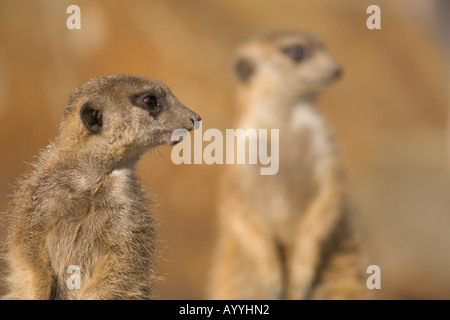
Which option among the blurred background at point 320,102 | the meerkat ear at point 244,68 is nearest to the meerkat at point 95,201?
the meerkat ear at point 244,68

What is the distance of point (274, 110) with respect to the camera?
13.3 ft

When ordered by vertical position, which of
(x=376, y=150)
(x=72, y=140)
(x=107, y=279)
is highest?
(x=376, y=150)

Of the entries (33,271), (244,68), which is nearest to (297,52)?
(244,68)

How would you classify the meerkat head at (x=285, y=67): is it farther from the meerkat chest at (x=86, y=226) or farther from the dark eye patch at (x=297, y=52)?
the meerkat chest at (x=86, y=226)

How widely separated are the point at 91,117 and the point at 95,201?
24cm

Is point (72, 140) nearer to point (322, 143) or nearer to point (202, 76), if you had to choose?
point (322, 143)

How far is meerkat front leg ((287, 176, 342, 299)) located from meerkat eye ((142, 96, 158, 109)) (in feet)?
6.56

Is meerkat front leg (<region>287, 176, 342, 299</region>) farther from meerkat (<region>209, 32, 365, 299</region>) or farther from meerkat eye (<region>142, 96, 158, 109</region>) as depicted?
meerkat eye (<region>142, 96, 158, 109</region>)

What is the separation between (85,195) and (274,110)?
238cm

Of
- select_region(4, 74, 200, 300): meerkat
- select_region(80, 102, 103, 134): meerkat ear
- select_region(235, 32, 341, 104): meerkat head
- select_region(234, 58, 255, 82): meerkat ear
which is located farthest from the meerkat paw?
select_region(80, 102, 103, 134): meerkat ear

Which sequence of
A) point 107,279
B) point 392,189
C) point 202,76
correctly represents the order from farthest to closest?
point 392,189, point 202,76, point 107,279

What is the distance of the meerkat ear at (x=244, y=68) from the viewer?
4145 mm

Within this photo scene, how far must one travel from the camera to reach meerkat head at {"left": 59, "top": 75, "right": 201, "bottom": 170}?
1.86m

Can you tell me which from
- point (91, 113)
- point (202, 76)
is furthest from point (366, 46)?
point (91, 113)
